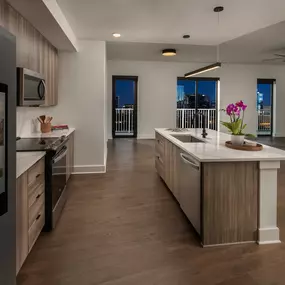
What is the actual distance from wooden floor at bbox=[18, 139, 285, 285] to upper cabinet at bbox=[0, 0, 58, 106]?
1825 millimetres

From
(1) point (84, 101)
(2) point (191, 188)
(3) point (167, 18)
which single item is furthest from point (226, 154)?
(1) point (84, 101)

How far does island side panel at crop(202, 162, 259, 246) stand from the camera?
9.06ft

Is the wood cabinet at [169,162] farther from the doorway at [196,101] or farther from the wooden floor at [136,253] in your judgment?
the doorway at [196,101]

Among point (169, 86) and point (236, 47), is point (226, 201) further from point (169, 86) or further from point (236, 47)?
point (169, 86)

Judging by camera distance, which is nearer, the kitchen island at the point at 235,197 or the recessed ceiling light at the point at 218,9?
the kitchen island at the point at 235,197

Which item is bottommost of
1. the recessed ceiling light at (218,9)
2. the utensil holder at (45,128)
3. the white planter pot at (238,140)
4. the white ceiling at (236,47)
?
the white planter pot at (238,140)

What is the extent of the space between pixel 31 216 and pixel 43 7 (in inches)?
80.1

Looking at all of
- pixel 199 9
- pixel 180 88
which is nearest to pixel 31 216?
pixel 199 9

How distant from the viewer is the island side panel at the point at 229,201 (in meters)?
2.76

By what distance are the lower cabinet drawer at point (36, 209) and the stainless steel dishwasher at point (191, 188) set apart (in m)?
1.49

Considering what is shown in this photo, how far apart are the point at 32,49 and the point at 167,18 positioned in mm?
1943

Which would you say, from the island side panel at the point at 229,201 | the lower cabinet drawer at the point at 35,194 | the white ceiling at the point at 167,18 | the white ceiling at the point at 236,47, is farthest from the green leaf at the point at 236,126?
the white ceiling at the point at 236,47

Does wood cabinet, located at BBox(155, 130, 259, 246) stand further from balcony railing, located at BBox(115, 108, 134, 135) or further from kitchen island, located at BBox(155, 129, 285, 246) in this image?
balcony railing, located at BBox(115, 108, 134, 135)

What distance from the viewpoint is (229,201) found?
2.80m
